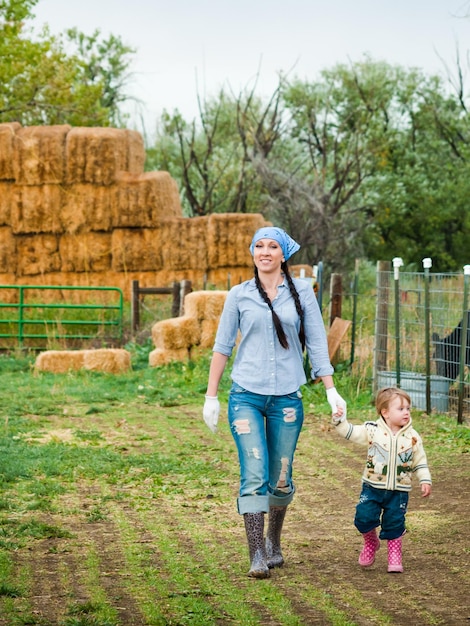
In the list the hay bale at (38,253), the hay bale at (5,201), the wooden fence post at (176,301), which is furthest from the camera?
the hay bale at (38,253)

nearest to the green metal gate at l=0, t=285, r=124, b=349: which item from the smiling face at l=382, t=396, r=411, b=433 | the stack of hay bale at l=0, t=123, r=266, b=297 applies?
the stack of hay bale at l=0, t=123, r=266, b=297

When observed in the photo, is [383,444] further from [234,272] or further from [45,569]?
[234,272]

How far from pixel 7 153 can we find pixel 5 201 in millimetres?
1110

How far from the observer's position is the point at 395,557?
6.13 metres

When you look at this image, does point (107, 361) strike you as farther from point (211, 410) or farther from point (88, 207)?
point (211, 410)

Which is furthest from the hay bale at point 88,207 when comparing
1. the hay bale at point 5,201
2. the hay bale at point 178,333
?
the hay bale at point 178,333

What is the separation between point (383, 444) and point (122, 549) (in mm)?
1720

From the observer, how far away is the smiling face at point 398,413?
6.20 m

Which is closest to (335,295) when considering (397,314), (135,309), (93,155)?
(397,314)

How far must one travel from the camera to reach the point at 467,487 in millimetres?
8859

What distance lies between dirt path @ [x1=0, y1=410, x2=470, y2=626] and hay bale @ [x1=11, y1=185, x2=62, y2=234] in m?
17.9

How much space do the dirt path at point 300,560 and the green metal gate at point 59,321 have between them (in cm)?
1386

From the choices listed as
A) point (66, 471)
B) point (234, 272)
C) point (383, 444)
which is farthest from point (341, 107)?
point (383, 444)

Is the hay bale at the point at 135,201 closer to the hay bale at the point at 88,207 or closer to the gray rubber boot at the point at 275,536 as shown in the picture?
the hay bale at the point at 88,207
